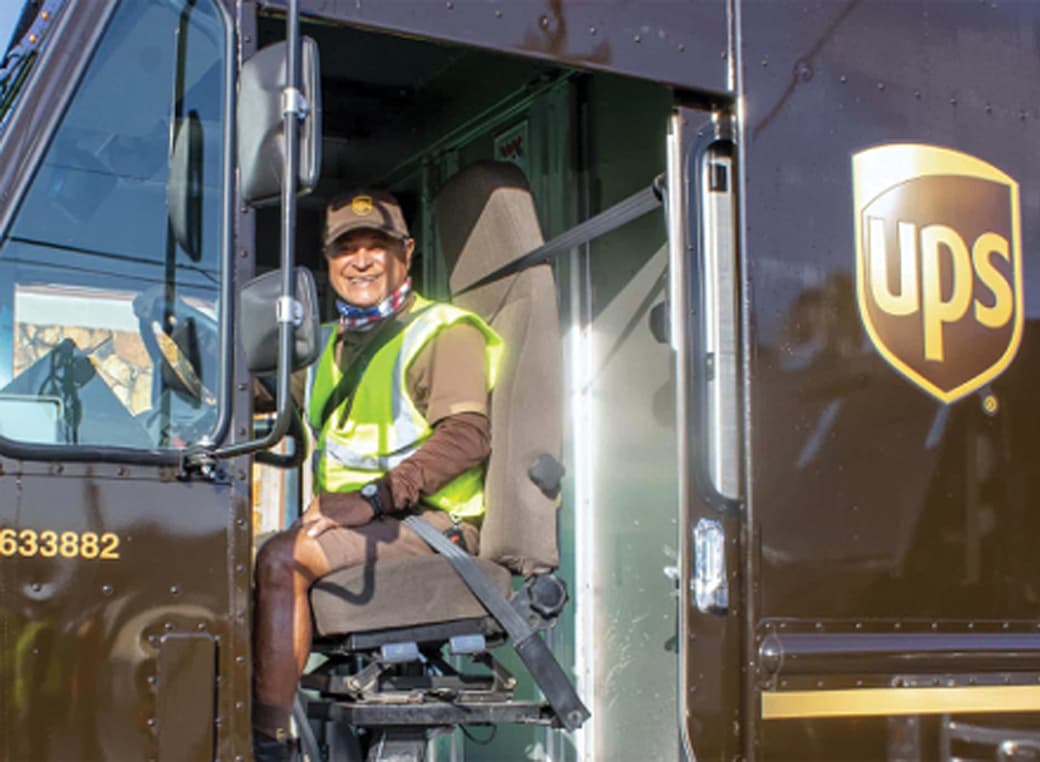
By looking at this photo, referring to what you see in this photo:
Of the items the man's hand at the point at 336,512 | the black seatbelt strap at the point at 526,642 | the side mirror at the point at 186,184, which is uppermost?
the side mirror at the point at 186,184

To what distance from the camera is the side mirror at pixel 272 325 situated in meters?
2.39

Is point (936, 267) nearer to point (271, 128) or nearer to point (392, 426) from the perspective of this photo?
point (392, 426)

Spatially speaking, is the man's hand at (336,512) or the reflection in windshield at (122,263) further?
the man's hand at (336,512)

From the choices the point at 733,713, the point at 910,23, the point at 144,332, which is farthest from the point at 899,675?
the point at 144,332

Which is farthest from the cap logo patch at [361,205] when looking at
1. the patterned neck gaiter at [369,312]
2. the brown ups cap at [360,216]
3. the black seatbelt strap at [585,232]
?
the black seatbelt strap at [585,232]

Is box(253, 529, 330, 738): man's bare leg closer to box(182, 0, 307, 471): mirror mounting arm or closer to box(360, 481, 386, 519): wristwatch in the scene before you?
box(360, 481, 386, 519): wristwatch

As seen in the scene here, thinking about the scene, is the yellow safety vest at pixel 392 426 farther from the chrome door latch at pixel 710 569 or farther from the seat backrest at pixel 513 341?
the chrome door latch at pixel 710 569

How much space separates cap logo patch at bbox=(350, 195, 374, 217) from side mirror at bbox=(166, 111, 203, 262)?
84 cm

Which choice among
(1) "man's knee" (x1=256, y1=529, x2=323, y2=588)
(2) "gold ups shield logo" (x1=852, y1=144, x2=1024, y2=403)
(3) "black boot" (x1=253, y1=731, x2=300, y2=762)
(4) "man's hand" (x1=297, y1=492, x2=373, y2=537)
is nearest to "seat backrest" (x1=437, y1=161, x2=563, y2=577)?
(4) "man's hand" (x1=297, y1=492, x2=373, y2=537)

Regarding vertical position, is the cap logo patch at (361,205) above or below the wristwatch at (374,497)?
above

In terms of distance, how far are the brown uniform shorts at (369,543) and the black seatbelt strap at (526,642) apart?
59 mm

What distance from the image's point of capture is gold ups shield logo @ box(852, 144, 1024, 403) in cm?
307

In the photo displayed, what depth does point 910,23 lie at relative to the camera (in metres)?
3.21

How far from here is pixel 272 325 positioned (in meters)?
2.39
